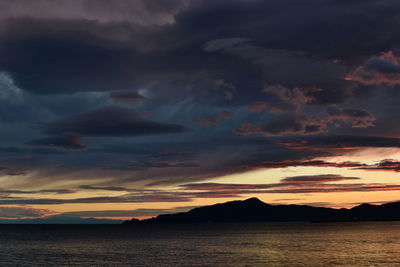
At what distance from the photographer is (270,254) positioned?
128125mm

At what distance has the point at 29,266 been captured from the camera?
112000 millimetres

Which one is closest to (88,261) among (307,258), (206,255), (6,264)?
(6,264)

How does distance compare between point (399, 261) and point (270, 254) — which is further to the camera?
point (270, 254)

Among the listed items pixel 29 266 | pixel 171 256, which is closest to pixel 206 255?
pixel 171 256

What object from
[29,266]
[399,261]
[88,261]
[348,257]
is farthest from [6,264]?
[399,261]

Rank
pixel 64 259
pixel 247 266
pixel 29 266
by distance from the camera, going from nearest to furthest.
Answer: pixel 247 266
pixel 29 266
pixel 64 259

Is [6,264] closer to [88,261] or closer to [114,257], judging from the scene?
[88,261]

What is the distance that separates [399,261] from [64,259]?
8628cm

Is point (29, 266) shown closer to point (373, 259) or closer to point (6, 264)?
point (6, 264)

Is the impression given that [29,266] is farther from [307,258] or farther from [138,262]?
[307,258]

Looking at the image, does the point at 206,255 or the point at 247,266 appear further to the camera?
the point at 206,255

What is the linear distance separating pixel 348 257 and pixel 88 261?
6770cm

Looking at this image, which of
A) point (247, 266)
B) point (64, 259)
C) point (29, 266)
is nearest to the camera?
point (247, 266)

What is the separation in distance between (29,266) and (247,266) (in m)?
53.8
